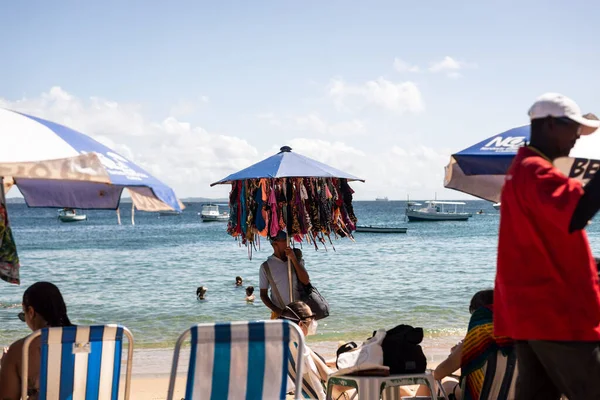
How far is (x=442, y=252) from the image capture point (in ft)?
119

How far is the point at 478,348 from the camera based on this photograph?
12.4ft

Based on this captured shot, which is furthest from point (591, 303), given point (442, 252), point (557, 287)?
point (442, 252)

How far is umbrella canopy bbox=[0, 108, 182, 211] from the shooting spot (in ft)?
10.9

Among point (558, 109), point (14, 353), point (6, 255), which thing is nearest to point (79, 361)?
point (14, 353)

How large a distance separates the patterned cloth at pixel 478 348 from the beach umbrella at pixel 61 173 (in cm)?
161

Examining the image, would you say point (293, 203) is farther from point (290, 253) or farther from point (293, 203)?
point (290, 253)

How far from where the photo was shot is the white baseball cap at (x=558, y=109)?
2.63 metres

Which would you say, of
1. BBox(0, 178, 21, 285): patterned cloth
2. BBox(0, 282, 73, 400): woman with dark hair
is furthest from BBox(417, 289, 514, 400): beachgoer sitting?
BBox(0, 178, 21, 285): patterned cloth

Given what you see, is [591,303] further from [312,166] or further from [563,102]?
[312,166]

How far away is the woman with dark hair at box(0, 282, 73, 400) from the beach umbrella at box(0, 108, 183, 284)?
58 centimetres

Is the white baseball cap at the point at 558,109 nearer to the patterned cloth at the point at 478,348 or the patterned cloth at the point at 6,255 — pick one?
the patterned cloth at the point at 478,348

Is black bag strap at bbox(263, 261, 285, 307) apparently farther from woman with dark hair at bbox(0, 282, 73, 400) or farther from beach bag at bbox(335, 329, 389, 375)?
woman with dark hair at bbox(0, 282, 73, 400)

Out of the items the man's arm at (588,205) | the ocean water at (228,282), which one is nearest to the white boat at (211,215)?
the ocean water at (228,282)

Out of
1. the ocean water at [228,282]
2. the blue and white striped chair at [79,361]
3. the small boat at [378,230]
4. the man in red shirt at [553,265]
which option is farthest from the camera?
the small boat at [378,230]
